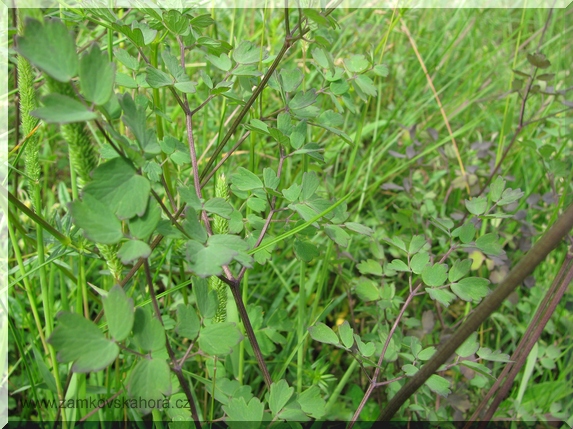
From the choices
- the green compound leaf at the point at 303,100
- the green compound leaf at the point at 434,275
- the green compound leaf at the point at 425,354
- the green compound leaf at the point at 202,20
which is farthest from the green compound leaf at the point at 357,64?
the green compound leaf at the point at 425,354

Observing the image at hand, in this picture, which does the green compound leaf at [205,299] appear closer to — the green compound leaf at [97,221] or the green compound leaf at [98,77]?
the green compound leaf at [97,221]

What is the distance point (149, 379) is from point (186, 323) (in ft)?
0.25

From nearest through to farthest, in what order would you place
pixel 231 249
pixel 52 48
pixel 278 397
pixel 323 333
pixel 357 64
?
1. pixel 52 48
2. pixel 231 249
3. pixel 278 397
4. pixel 323 333
5. pixel 357 64

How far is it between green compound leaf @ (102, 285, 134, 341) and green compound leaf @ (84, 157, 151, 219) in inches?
3.0

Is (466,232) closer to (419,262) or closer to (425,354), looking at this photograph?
(419,262)

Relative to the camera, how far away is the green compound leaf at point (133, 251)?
Answer: 0.47 meters

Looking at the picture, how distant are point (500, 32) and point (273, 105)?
1556 mm

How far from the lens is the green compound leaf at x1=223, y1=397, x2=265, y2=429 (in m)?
0.60

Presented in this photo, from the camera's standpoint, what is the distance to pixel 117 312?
18.7 inches

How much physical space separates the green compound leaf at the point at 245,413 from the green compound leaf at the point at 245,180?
0.29 meters

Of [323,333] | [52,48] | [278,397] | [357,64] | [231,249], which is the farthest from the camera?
[357,64]

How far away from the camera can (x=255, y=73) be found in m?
0.71

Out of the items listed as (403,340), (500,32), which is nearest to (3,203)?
(403,340)

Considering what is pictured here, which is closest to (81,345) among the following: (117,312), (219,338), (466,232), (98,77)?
(117,312)
